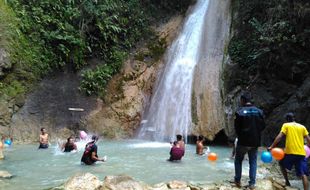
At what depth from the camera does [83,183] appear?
7293 mm

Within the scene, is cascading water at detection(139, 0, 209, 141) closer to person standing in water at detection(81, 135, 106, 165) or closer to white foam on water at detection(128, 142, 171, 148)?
white foam on water at detection(128, 142, 171, 148)

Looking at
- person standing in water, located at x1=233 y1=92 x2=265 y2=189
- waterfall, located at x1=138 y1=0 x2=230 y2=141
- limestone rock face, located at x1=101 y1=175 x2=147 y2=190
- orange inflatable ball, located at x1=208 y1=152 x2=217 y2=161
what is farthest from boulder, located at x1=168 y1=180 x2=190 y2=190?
waterfall, located at x1=138 y1=0 x2=230 y2=141

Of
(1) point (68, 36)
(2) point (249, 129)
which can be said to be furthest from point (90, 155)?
(1) point (68, 36)

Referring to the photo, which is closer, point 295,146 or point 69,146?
point 295,146

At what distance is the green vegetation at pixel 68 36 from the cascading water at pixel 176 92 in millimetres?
1498

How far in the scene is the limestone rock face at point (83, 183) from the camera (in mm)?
7164

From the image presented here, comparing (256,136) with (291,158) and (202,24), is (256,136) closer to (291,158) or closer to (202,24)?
(291,158)

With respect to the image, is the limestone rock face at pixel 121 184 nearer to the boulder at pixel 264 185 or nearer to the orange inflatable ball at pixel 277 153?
the boulder at pixel 264 185

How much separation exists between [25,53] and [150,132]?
21.3ft

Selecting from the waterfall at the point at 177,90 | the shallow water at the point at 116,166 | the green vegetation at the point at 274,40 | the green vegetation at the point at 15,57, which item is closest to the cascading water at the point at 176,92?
the waterfall at the point at 177,90

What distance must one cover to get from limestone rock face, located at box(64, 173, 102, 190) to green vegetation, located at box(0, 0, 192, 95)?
30.0 ft

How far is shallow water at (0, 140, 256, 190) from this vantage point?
874 cm

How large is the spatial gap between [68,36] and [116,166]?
8709 mm

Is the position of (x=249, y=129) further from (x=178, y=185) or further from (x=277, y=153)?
(x=178, y=185)
